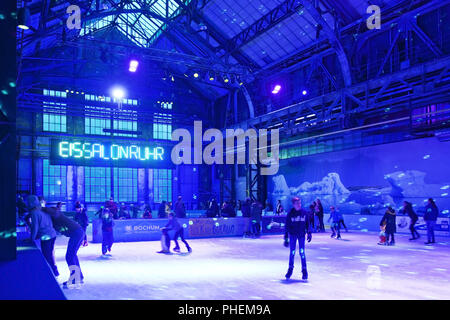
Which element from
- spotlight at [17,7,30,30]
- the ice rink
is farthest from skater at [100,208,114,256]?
spotlight at [17,7,30,30]

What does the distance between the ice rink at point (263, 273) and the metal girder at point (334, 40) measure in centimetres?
881

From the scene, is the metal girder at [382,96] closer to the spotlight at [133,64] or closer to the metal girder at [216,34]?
the metal girder at [216,34]

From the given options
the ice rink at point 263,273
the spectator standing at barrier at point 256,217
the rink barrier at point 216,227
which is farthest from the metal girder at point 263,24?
→ the ice rink at point 263,273

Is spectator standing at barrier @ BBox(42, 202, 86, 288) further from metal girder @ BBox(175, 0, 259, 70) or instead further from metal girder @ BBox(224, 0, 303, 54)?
metal girder @ BBox(175, 0, 259, 70)

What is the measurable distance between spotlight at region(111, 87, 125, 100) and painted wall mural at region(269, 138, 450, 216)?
42.1 ft

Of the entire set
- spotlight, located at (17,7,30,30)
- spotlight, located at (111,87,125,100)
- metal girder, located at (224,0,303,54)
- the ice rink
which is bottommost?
the ice rink

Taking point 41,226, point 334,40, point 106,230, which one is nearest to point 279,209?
point 334,40

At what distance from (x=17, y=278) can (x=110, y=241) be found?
7275mm

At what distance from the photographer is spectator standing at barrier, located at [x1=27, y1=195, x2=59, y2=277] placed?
6.38 metres

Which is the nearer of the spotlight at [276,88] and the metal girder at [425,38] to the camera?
the metal girder at [425,38]

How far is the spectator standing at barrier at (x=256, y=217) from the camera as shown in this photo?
A: 17922 millimetres

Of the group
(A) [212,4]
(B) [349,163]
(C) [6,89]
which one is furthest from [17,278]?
Answer: (A) [212,4]

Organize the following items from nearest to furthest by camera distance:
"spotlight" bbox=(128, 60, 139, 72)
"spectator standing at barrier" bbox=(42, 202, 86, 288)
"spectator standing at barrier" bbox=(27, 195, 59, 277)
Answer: "spectator standing at barrier" bbox=(27, 195, 59, 277)
"spectator standing at barrier" bbox=(42, 202, 86, 288)
"spotlight" bbox=(128, 60, 139, 72)
